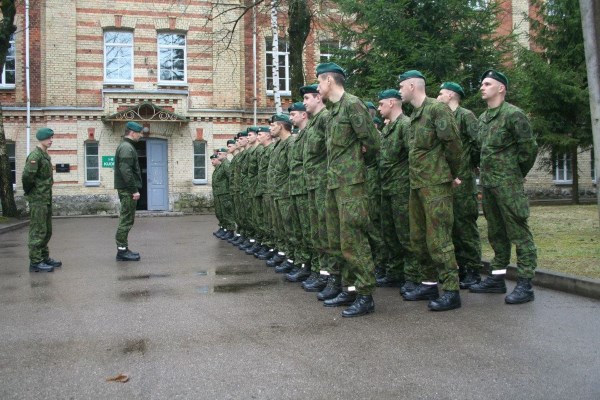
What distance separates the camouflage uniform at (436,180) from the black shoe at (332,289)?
3.41 feet

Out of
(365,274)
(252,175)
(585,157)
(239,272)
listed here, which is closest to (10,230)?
(252,175)

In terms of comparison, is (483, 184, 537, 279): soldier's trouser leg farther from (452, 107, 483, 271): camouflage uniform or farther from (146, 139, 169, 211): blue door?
(146, 139, 169, 211): blue door

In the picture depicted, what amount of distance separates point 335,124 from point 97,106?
21.6 meters

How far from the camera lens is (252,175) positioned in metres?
11.4

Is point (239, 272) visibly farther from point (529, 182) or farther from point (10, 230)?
point (529, 182)

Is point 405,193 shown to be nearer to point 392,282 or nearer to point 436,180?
point 436,180

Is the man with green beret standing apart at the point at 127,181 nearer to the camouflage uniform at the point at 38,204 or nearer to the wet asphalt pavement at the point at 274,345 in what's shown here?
the camouflage uniform at the point at 38,204

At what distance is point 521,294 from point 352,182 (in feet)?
6.94

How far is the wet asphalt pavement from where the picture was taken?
398 cm

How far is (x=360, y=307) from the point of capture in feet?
19.8

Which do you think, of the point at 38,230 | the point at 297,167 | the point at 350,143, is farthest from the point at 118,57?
the point at 350,143

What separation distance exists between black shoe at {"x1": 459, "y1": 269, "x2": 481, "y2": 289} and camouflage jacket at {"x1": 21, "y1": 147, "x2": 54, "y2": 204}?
631cm

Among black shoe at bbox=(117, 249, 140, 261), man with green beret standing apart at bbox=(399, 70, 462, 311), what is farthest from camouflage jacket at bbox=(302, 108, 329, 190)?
black shoe at bbox=(117, 249, 140, 261)

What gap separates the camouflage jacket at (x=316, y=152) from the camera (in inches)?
269
